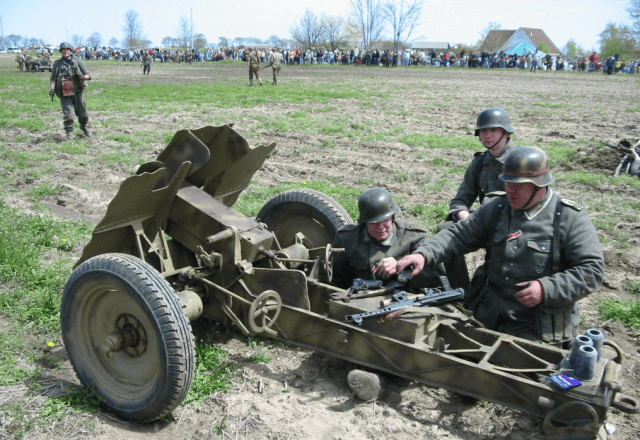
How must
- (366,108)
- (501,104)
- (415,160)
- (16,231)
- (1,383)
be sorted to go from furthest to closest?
(501,104) < (366,108) < (415,160) < (16,231) < (1,383)

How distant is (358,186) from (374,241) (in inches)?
181

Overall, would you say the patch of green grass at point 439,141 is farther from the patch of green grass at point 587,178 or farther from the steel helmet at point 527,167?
the steel helmet at point 527,167

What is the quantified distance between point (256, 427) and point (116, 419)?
97cm

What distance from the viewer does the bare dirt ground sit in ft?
12.9

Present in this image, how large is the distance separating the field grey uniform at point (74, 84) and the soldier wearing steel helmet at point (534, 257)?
1053 centimetres

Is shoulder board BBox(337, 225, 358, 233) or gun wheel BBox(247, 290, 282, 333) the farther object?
shoulder board BBox(337, 225, 358, 233)

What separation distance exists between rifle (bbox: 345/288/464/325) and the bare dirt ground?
2.04 ft

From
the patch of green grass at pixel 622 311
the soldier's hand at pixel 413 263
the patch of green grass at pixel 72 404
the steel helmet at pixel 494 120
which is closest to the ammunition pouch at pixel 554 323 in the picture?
the soldier's hand at pixel 413 263

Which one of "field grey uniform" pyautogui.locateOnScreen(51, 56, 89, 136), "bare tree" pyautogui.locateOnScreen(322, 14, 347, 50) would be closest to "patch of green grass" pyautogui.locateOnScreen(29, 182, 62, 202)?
"field grey uniform" pyautogui.locateOnScreen(51, 56, 89, 136)

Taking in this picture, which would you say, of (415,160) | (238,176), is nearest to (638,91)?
(415,160)

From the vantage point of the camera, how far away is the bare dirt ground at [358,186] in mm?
3924

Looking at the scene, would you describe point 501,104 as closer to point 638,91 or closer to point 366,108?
point 366,108

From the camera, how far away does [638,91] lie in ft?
88.0

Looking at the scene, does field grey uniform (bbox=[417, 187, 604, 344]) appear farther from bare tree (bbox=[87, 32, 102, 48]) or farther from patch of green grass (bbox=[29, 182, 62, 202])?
bare tree (bbox=[87, 32, 102, 48])
